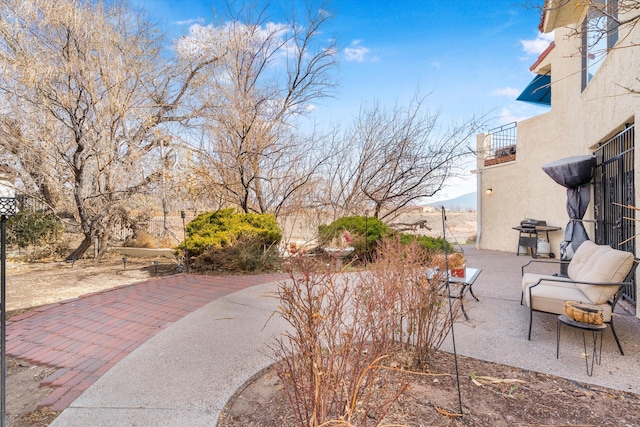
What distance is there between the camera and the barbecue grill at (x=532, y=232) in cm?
919

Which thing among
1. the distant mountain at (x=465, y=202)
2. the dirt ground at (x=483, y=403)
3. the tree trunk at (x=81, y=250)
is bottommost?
the dirt ground at (x=483, y=403)

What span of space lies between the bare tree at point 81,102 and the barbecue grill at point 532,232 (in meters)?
10.2

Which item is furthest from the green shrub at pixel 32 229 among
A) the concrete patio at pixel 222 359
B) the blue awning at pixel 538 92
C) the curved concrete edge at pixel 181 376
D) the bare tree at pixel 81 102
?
the blue awning at pixel 538 92

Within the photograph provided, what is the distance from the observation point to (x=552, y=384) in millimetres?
2406

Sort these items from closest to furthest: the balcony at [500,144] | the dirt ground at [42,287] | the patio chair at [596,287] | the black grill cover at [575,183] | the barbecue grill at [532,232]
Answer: the dirt ground at [42,287], the patio chair at [596,287], the black grill cover at [575,183], the barbecue grill at [532,232], the balcony at [500,144]

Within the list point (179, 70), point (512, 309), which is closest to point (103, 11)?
point (179, 70)

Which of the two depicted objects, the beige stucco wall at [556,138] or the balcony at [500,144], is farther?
the balcony at [500,144]

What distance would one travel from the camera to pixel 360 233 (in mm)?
8414

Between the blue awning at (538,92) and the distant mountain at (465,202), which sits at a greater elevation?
the blue awning at (538,92)

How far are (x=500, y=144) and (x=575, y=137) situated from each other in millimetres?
3924

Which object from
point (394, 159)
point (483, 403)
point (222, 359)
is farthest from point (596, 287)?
point (394, 159)

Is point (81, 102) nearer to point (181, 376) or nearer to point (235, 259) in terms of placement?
point (235, 259)

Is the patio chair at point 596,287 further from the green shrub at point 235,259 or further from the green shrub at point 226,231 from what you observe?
the green shrub at point 226,231

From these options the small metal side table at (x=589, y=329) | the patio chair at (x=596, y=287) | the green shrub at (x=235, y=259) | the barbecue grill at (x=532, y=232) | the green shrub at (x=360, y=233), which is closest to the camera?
the small metal side table at (x=589, y=329)
